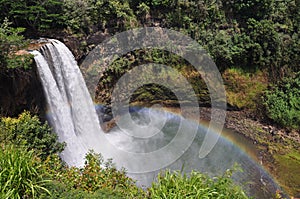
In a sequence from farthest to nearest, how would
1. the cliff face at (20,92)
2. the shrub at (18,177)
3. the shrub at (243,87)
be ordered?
the shrub at (243,87) → the cliff face at (20,92) → the shrub at (18,177)

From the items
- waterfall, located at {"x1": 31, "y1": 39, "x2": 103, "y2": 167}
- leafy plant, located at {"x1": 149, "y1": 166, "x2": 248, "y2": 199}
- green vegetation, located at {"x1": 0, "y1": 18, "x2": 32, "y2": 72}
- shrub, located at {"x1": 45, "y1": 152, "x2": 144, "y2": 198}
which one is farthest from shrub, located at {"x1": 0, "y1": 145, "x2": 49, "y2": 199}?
waterfall, located at {"x1": 31, "y1": 39, "x2": 103, "y2": 167}

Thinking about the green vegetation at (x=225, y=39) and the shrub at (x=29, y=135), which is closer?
the shrub at (x=29, y=135)

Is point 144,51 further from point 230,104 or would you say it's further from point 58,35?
point 230,104

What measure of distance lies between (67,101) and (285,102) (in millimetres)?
9284

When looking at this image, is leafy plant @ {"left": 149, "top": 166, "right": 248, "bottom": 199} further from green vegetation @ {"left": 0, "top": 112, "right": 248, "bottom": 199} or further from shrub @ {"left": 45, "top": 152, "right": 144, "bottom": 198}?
shrub @ {"left": 45, "top": 152, "right": 144, "bottom": 198}

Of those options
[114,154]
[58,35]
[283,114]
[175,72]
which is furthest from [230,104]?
[58,35]

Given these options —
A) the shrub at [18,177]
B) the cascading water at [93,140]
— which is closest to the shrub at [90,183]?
the shrub at [18,177]

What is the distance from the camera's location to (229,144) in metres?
10.5

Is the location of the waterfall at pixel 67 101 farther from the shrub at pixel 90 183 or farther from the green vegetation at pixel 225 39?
the shrub at pixel 90 183

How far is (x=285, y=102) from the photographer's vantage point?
1135cm

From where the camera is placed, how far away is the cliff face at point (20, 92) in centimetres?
711

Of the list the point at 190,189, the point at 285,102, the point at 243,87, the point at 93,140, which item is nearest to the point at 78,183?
the point at 190,189

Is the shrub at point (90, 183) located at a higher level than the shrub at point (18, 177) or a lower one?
lower

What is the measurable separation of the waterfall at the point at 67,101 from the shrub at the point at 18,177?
14.6 ft
